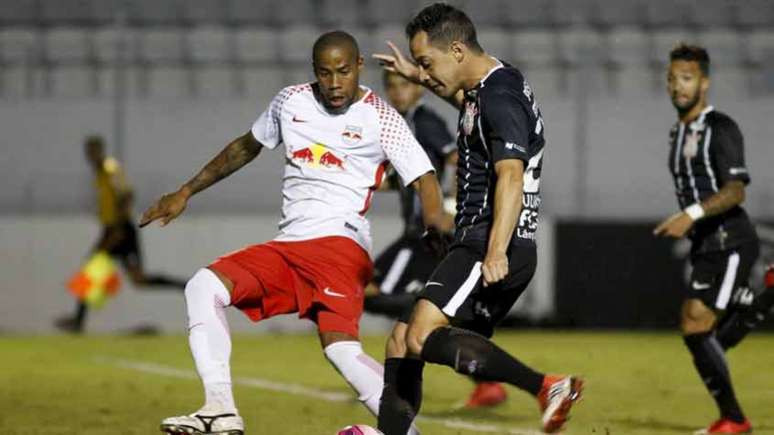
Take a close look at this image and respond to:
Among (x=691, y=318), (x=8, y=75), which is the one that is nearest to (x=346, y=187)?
(x=691, y=318)

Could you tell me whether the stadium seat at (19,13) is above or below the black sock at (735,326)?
above

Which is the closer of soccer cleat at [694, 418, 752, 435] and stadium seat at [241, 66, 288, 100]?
soccer cleat at [694, 418, 752, 435]

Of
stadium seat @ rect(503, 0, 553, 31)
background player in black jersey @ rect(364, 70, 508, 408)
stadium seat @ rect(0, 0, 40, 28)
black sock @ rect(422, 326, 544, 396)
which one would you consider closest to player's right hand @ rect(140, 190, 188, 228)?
black sock @ rect(422, 326, 544, 396)

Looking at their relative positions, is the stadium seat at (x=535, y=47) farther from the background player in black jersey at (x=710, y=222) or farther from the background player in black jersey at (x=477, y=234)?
the background player in black jersey at (x=477, y=234)

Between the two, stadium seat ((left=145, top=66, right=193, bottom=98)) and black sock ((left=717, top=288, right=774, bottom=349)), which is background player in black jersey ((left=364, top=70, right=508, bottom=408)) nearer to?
black sock ((left=717, top=288, right=774, bottom=349))

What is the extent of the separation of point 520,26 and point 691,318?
558 inches

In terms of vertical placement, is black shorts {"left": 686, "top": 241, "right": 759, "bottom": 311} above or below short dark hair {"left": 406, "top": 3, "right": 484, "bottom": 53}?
below

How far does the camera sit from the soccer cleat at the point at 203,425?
251 inches

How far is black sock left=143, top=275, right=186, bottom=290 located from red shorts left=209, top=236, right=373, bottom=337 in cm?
1074

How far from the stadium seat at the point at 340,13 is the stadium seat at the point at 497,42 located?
1873mm

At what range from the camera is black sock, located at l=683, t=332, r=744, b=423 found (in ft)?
27.0

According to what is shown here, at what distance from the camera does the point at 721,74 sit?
21.5 meters

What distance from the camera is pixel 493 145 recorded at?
590 cm

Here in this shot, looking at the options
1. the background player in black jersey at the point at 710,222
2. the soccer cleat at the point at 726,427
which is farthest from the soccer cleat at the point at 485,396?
the soccer cleat at the point at 726,427
